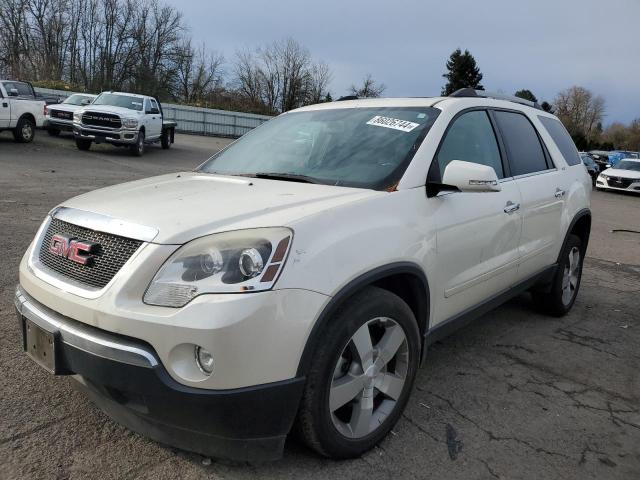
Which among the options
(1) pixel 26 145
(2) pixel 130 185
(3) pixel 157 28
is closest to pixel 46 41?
(3) pixel 157 28

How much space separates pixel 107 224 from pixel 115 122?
15.1m

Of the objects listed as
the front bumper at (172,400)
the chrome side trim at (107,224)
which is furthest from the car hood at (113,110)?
the front bumper at (172,400)

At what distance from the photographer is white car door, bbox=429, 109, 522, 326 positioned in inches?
117

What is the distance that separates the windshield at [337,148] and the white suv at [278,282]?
0.01m

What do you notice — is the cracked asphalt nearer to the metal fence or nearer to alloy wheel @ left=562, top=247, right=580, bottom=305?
alloy wheel @ left=562, top=247, right=580, bottom=305

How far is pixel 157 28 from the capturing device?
54438 millimetres

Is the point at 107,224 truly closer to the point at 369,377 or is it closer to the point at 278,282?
the point at 278,282

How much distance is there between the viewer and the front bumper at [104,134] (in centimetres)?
1622

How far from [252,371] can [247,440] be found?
31 cm

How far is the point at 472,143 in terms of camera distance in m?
3.48

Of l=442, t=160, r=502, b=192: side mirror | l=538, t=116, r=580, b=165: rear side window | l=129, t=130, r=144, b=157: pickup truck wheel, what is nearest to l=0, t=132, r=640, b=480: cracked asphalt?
l=442, t=160, r=502, b=192: side mirror

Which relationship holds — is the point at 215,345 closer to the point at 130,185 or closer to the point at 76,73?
the point at 130,185

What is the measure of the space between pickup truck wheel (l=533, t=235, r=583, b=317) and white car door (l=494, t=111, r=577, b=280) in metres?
0.25

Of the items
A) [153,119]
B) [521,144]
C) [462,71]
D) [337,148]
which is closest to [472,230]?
[337,148]
